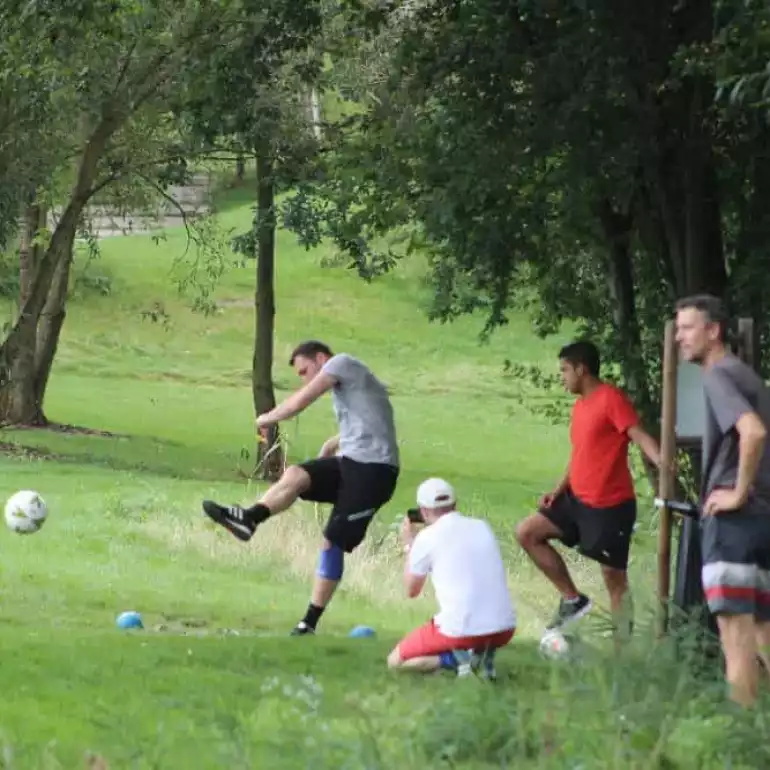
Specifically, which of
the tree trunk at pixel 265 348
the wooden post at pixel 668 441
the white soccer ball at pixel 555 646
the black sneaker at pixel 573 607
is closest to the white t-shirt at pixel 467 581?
the white soccer ball at pixel 555 646

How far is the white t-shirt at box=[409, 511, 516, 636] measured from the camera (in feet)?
28.4

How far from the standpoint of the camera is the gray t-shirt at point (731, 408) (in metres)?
7.46

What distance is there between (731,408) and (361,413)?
151 inches

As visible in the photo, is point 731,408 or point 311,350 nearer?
point 731,408

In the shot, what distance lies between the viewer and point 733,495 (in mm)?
7473

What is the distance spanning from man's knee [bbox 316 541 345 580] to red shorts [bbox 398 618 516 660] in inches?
84.0

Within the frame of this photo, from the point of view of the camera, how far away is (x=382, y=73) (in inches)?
701

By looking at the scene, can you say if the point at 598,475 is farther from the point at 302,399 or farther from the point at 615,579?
the point at 302,399

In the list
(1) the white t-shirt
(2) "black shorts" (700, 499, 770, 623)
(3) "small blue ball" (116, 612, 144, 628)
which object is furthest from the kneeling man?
(3) "small blue ball" (116, 612, 144, 628)

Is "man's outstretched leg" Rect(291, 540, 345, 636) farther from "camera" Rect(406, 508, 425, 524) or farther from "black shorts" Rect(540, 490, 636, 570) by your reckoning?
"black shorts" Rect(540, 490, 636, 570)

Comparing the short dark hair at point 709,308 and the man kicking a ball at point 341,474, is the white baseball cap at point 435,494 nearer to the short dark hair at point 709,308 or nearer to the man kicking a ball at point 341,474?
the short dark hair at point 709,308

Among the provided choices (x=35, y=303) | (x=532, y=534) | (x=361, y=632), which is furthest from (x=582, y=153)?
(x=35, y=303)

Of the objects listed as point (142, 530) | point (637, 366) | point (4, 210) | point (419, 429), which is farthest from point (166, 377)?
point (637, 366)

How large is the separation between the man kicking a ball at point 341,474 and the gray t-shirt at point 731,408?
355 centimetres
